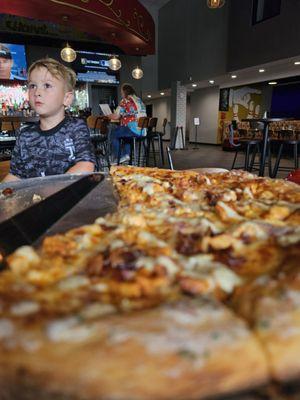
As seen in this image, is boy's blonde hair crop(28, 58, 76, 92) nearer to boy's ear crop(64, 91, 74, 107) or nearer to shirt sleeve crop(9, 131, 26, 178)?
boy's ear crop(64, 91, 74, 107)

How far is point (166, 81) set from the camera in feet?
54.0

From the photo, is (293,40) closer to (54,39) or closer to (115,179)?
(54,39)

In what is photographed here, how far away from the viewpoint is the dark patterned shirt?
2205 millimetres

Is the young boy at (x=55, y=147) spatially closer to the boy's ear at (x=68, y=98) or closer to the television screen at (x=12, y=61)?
the boy's ear at (x=68, y=98)

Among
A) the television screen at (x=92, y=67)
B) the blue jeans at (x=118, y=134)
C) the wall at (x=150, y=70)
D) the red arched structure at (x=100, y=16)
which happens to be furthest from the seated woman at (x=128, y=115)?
the wall at (x=150, y=70)

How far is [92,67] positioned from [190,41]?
5.73m

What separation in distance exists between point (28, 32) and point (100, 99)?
3.47m

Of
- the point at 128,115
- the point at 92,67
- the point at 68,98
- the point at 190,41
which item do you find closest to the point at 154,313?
the point at 68,98

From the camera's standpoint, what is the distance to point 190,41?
47.4 feet

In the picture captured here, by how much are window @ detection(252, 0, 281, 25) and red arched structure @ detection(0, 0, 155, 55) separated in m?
3.80

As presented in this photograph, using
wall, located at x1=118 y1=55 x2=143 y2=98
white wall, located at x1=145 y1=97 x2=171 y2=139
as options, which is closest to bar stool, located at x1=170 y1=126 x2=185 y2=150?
wall, located at x1=118 y1=55 x2=143 y2=98

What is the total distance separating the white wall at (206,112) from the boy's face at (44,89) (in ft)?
51.8

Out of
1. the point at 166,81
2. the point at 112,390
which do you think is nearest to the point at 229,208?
the point at 112,390

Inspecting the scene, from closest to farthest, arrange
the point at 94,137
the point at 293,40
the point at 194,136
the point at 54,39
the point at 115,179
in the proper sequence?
1. the point at 115,179
2. the point at 94,137
3. the point at 293,40
4. the point at 54,39
5. the point at 194,136
